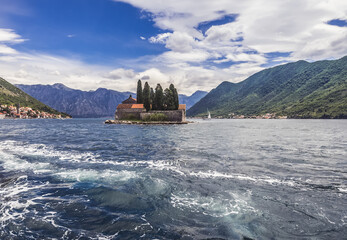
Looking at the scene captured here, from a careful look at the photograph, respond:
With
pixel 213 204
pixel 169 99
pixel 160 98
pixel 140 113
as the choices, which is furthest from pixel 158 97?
pixel 213 204

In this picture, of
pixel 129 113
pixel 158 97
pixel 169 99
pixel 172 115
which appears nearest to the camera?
pixel 158 97

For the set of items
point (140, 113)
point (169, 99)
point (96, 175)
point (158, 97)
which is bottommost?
point (96, 175)

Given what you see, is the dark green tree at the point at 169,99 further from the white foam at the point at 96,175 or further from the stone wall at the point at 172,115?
the white foam at the point at 96,175

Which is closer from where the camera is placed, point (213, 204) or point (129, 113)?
point (213, 204)

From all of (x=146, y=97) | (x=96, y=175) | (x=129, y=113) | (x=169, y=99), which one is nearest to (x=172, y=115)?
(x=169, y=99)

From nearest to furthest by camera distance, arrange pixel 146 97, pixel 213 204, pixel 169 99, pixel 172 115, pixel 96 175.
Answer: pixel 213 204, pixel 96 175, pixel 169 99, pixel 172 115, pixel 146 97

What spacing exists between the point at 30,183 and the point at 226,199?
1344cm

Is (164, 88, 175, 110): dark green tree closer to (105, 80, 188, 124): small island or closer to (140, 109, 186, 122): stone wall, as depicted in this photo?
(105, 80, 188, 124): small island

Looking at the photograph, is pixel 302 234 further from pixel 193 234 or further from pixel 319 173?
pixel 319 173

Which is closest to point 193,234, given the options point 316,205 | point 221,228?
point 221,228

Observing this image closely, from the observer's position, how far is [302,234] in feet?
25.3

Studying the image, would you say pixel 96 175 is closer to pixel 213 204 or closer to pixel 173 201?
pixel 173 201

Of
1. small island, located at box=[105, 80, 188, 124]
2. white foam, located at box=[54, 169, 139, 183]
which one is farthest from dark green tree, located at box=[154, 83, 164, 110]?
white foam, located at box=[54, 169, 139, 183]

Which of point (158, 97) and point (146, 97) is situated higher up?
point (146, 97)
